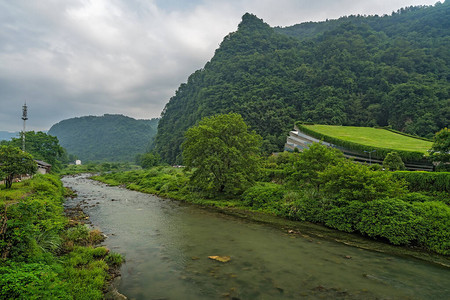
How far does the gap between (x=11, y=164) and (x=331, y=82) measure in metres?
97.3

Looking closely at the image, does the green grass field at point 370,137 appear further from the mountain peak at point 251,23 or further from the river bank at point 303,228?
the mountain peak at point 251,23

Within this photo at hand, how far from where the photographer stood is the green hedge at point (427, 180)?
19.6 metres

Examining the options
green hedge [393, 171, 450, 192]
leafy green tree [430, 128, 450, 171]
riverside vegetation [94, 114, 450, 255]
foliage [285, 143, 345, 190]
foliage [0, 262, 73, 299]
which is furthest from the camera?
leafy green tree [430, 128, 450, 171]

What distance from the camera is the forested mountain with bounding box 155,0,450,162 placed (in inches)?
3012

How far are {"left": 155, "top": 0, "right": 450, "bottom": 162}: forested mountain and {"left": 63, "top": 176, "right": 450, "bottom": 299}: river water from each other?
184 ft

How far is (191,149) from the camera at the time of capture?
32219 millimetres

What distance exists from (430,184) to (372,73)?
286 feet

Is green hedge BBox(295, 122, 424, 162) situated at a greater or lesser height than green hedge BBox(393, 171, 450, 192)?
greater

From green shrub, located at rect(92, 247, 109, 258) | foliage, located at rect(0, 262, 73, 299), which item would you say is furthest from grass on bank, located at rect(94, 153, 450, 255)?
foliage, located at rect(0, 262, 73, 299)

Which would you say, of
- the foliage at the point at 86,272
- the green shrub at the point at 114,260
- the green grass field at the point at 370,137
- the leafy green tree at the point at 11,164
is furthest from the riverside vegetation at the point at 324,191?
the green grass field at the point at 370,137

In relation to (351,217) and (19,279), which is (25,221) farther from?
(351,217)

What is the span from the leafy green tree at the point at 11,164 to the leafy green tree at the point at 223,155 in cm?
1872

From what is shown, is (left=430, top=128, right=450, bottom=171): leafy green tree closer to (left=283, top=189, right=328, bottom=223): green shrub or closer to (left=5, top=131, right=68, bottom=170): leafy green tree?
(left=283, top=189, right=328, bottom=223): green shrub

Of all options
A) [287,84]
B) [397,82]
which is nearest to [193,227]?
[287,84]
